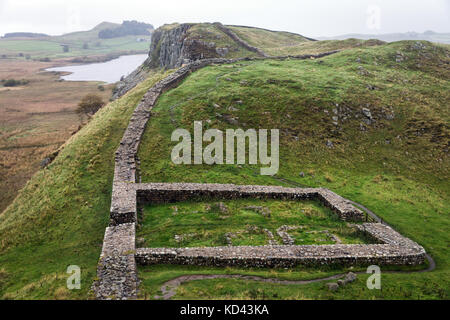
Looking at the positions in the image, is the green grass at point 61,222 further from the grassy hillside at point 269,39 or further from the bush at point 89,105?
the grassy hillside at point 269,39

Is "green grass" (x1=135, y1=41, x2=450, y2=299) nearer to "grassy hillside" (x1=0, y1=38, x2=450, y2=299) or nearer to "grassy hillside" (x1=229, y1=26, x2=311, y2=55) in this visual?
"grassy hillside" (x1=0, y1=38, x2=450, y2=299)

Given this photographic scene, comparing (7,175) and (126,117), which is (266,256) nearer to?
(126,117)

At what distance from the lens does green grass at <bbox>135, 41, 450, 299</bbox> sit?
3103 centimetres

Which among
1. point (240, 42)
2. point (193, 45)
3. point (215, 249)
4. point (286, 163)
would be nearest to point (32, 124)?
point (193, 45)

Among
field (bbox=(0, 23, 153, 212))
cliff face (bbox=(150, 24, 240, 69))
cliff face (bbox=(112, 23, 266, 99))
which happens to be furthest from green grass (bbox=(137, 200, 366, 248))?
cliff face (bbox=(150, 24, 240, 69))

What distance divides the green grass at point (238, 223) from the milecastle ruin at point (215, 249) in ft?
3.38

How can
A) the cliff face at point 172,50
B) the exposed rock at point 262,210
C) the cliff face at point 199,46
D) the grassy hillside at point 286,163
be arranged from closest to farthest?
the grassy hillside at point 286,163 < the exposed rock at point 262,210 < the cliff face at point 199,46 < the cliff face at point 172,50

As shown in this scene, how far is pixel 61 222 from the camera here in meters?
27.5

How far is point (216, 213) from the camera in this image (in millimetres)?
27938

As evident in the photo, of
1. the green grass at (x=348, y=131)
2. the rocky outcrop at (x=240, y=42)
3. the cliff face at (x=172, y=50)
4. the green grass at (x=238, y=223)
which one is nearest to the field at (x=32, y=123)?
the green grass at (x=348, y=131)

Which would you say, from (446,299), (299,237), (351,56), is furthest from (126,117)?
(351,56)

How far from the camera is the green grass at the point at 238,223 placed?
24.3 metres

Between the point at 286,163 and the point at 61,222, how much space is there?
2498 cm
